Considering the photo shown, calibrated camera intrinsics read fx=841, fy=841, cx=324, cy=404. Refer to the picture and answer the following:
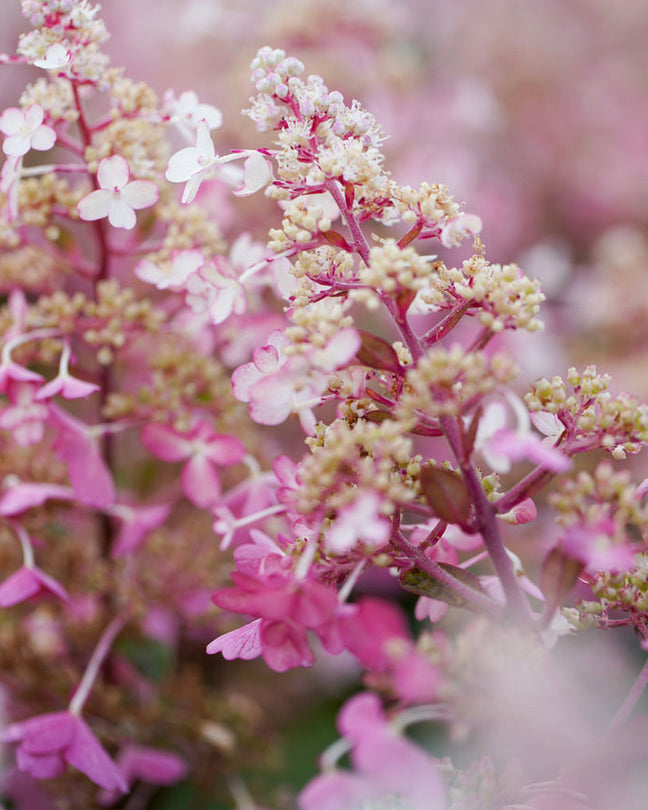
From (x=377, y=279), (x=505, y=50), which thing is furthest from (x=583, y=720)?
(x=505, y=50)

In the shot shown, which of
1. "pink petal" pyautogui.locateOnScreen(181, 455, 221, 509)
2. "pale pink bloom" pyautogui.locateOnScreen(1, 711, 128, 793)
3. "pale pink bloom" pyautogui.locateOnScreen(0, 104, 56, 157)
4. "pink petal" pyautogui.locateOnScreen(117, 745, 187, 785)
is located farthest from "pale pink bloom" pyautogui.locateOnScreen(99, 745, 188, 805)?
"pale pink bloom" pyautogui.locateOnScreen(0, 104, 56, 157)

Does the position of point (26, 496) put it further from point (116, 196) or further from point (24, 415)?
point (116, 196)

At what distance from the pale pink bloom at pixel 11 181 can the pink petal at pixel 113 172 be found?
0.07m

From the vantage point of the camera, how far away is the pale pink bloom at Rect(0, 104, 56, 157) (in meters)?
0.56

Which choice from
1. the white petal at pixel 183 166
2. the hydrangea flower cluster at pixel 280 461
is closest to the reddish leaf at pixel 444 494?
the hydrangea flower cluster at pixel 280 461

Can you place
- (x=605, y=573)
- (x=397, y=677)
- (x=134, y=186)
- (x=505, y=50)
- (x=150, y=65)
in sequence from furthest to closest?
1. (x=505, y=50)
2. (x=150, y=65)
3. (x=134, y=186)
4. (x=605, y=573)
5. (x=397, y=677)

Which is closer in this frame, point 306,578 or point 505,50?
point 306,578

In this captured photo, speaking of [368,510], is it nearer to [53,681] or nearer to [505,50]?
[53,681]

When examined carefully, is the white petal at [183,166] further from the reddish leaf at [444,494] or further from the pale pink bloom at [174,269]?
the reddish leaf at [444,494]

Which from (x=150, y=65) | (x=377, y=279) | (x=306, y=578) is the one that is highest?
(x=150, y=65)

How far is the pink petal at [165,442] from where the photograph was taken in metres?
0.67

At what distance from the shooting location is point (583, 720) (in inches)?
16.8

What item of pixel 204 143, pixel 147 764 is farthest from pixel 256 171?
pixel 147 764

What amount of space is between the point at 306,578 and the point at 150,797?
607 millimetres
